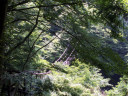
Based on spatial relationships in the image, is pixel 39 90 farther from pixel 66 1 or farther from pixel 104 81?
pixel 104 81

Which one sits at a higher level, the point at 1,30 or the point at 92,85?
the point at 1,30

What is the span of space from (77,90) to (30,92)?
2.13 meters

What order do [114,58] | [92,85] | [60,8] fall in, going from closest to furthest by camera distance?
1. [114,58]
2. [60,8]
3. [92,85]

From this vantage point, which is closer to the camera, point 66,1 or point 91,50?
point 66,1

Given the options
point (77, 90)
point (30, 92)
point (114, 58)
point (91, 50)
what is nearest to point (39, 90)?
point (30, 92)

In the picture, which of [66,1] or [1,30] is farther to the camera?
[66,1]

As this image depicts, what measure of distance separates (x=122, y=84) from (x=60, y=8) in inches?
154

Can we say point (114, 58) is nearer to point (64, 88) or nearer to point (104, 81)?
point (64, 88)

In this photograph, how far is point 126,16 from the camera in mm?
1998

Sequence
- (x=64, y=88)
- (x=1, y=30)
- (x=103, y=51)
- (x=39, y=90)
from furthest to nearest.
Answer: (x=64, y=88) → (x=39, y=90) → (x=103, y=51) → (x=1, y=30)

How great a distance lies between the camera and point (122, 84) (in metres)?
4.64

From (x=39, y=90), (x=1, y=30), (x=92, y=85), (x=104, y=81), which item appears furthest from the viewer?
(x=104, y=81)

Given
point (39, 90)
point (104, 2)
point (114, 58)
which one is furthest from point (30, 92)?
point (104, 2)

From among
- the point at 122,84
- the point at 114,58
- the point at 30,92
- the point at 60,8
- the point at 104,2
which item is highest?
the point at 60,8
